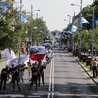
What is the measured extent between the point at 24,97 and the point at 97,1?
291 ft

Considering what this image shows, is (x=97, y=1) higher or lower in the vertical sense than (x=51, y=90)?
higher

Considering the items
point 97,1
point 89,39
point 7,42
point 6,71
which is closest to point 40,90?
point 6,71

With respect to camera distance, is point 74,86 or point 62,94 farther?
point 74,86

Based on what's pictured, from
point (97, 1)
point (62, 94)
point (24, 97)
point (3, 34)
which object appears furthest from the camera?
point (97, 1)

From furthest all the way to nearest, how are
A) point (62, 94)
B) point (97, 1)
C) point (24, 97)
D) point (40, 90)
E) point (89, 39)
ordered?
point (97, 1) → point (89, 39) → point (40, 90) → point (62, 94) → point (24, 97)

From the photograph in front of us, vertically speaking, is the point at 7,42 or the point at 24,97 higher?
the point at 7,42

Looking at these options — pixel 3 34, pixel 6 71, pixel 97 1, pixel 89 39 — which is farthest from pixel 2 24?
pixel 97 1

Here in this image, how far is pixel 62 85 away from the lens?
30.0 m

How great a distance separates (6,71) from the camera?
24812 mm

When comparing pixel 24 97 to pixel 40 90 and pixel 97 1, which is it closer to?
pixel 40 90

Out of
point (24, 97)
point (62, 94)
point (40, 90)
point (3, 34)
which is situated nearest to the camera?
point (24, 97)

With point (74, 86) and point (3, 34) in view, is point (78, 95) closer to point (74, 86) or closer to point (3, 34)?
point (74, 86)

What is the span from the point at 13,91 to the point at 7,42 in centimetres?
478

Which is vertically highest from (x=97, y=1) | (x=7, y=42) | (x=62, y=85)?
(x=97, y=1)
